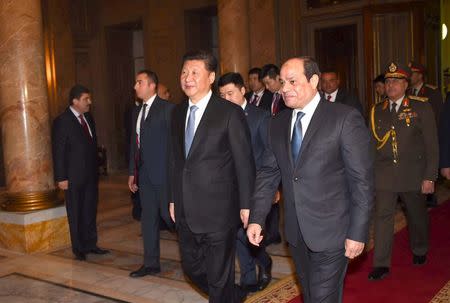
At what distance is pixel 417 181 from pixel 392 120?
525mm

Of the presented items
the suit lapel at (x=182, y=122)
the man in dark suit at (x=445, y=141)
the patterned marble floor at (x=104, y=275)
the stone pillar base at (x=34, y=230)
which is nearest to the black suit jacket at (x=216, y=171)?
the suit lapel at (x=182, y=122)

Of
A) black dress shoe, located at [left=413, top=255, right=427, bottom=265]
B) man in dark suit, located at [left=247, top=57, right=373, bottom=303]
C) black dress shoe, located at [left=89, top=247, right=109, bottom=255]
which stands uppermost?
man in dark suit, located at [left=247, top=57, right=373, bottom=303]

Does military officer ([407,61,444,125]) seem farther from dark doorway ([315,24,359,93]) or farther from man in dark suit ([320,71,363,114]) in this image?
dark doorway ([315,24,359,93])

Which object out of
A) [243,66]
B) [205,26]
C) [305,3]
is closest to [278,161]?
[243,66]

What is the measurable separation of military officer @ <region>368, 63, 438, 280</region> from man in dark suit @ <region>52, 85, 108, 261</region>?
277cm

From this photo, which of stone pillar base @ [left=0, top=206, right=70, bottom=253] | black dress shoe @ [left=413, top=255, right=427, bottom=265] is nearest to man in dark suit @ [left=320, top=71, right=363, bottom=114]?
black dress shoe @ [left=413, top=255, right=427, bottom=265]

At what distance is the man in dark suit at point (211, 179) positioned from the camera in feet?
10.2

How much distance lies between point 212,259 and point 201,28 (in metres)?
8.33

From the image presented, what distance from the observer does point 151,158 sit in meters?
4.45

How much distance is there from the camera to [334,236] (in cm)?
254

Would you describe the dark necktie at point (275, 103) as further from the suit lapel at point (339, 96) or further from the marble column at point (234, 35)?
the marble column at point (234, 35)

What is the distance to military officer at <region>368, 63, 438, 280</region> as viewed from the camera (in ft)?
13.6

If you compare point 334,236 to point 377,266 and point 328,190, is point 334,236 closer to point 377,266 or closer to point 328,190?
point 328,190

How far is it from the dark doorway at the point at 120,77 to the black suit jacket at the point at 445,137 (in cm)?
858
